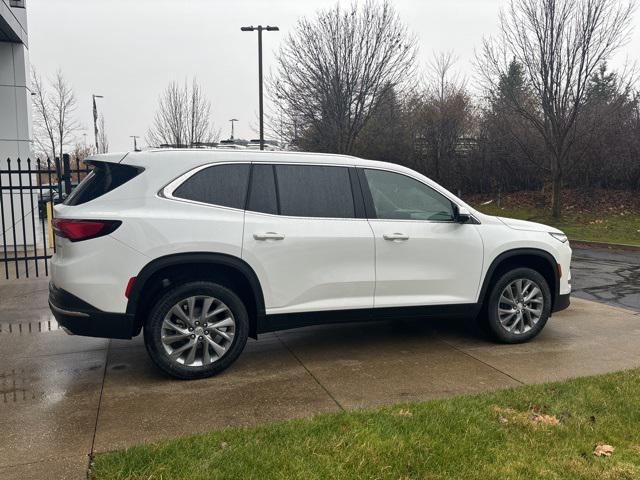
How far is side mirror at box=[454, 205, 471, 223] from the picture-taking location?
202 inches

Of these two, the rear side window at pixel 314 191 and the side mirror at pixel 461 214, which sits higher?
the rear side window at pixel 314 191

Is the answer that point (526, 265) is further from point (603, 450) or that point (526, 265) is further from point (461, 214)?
point (603, 450)

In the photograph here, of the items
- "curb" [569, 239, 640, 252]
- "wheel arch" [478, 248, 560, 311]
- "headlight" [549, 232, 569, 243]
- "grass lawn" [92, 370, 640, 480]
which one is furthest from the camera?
"curb" [569, 239, 640, 252]

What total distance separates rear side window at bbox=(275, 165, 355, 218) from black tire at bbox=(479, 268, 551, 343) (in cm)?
172

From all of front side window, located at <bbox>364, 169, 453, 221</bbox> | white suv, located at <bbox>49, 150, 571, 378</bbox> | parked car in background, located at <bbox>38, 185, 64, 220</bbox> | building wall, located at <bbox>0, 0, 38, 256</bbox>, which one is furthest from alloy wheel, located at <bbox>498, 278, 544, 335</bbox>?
building wall, located at <bbox>0, 0, 38, 256</bbox>

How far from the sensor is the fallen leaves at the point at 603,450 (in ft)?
10.5

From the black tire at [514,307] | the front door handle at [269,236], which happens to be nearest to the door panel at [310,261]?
the front door handle at [269,236]

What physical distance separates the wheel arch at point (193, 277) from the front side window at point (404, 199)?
4.56 feet

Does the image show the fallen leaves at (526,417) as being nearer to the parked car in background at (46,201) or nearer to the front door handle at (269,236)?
the front door handle at (269,236)

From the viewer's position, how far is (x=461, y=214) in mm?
5129

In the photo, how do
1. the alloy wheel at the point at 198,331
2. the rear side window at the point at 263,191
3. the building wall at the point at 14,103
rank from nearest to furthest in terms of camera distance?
the alloy wheel at the point at 198,331
the rear side window at the point at 263,191
the building wall at the point at 14,103

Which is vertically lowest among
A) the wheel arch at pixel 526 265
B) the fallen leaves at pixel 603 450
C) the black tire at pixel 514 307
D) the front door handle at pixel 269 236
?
the fallen leaves at pixel 603 450

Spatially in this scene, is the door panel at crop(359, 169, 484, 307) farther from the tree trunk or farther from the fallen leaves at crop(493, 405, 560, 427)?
the tree trunk

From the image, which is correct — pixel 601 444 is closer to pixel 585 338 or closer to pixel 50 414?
pixel 585 338
